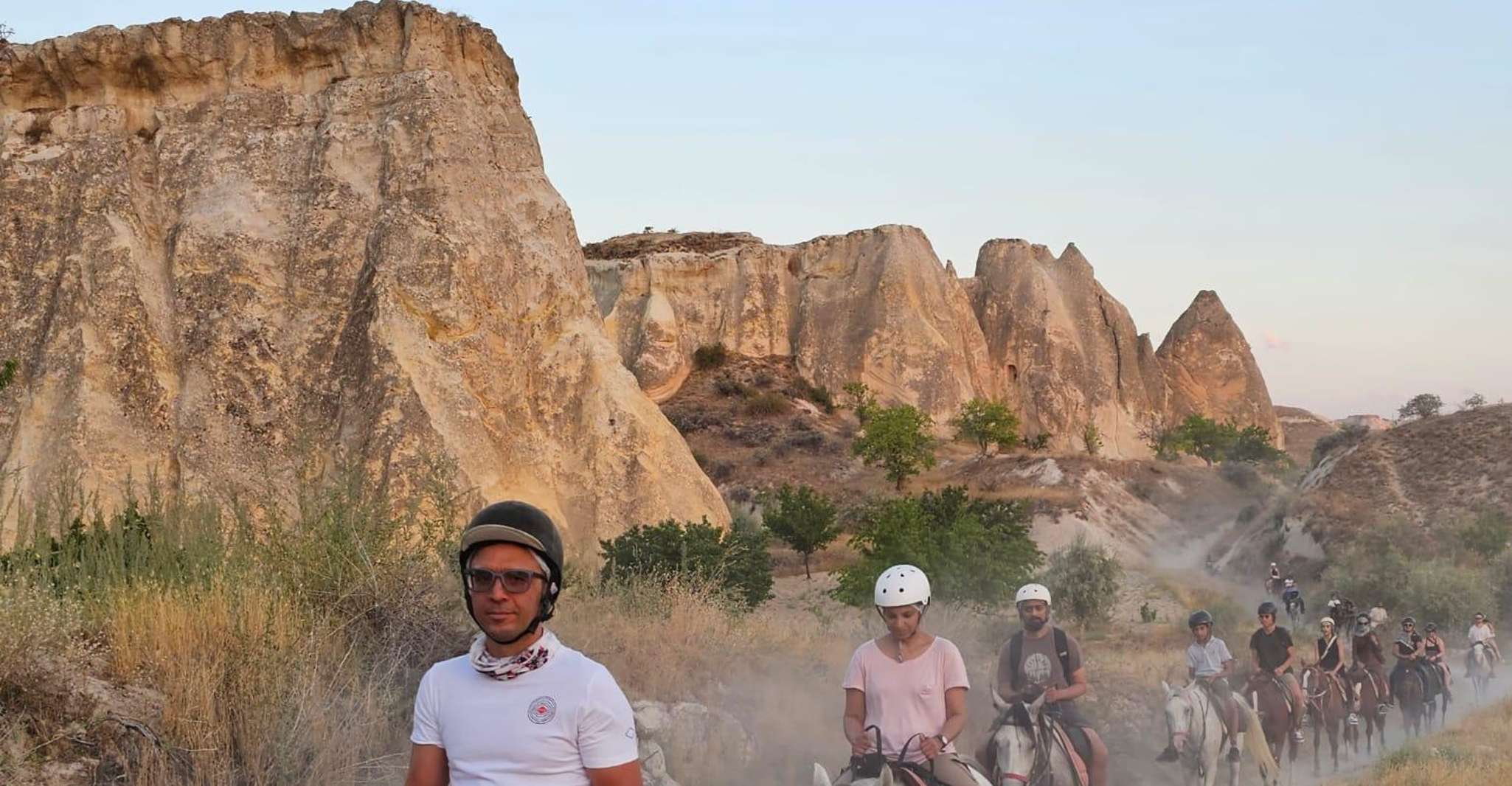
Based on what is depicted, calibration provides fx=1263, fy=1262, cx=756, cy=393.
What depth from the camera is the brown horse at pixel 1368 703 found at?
42.2ft

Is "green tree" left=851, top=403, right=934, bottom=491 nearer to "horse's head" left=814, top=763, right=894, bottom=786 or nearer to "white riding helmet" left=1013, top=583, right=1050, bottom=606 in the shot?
"white riding helmet" left=1013, top=583, right=1050, bottom=606

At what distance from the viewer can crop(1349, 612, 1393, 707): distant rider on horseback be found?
13.5 metres

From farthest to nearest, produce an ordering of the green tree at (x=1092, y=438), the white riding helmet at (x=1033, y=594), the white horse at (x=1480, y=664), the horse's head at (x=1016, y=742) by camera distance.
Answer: the green tree at (x=1092, y=438) < the white horse at (x=1480, y=664) < the white riding helmet at (x=1033, y=594) < the horse's head at (x=1016, y=742)

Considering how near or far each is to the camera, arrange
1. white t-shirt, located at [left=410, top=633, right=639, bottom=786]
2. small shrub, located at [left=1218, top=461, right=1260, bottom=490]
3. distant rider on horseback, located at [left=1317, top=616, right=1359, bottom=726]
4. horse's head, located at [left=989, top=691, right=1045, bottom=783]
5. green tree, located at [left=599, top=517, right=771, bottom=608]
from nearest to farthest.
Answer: white t-shirt, located at [left=410, top=633, right=639, bottom=786] < horse's head, located at [left=989, top=691, right=1045, bottom=783] < distant rider on horseback, located at [left=1317, top=616, right=1359, bottom=726] < green tree, located at [left=599, top=517, right=771, bottom=608] < small shrub, located at [left=1218, top=461, right=1260, bottom=490]

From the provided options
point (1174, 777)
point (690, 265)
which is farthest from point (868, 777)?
point (690, 265)

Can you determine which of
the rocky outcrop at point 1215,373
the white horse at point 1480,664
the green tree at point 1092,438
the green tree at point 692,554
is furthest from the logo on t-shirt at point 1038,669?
the rocky outcrop at point 1215,373

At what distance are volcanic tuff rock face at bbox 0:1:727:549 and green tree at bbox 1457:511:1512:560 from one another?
15.6m

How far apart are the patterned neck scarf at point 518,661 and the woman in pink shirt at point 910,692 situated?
3220mm

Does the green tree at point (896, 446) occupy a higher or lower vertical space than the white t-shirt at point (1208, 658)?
higher

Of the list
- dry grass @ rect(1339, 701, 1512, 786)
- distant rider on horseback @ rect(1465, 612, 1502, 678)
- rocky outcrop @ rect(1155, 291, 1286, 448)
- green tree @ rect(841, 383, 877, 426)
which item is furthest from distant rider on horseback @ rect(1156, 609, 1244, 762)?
rocky outcrop @ rect(1155, 291, 1286, 448)

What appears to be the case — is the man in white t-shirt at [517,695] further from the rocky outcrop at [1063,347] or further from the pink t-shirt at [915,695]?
the rocky outcrop at [1063,347]

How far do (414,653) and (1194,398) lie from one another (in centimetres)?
5830

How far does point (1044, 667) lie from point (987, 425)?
4002 cm

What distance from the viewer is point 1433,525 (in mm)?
26406
